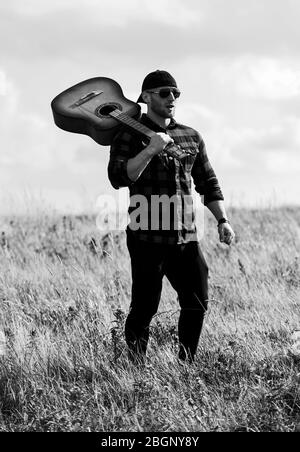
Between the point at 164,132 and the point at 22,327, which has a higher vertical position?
the point at 164,132

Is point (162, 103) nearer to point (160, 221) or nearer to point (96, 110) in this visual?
point (96, 110)

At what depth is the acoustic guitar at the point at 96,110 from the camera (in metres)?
5.04

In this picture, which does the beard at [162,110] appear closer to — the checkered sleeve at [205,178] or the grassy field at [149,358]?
the checkered sleeve at [205,178]

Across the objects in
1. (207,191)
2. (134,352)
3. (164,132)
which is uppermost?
(164,132)

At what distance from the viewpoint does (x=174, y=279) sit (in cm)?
506

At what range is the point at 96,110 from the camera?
5215mm

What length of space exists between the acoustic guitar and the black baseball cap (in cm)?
23

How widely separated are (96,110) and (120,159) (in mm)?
594

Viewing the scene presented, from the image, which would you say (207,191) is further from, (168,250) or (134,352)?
(134,352)

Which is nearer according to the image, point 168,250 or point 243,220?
point 168,250

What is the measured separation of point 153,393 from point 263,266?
14.9 feet

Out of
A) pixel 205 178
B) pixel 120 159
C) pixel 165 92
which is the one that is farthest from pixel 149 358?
pixel 165 92

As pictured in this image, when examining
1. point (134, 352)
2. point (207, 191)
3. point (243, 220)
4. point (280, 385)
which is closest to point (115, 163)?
point (207, 191)
